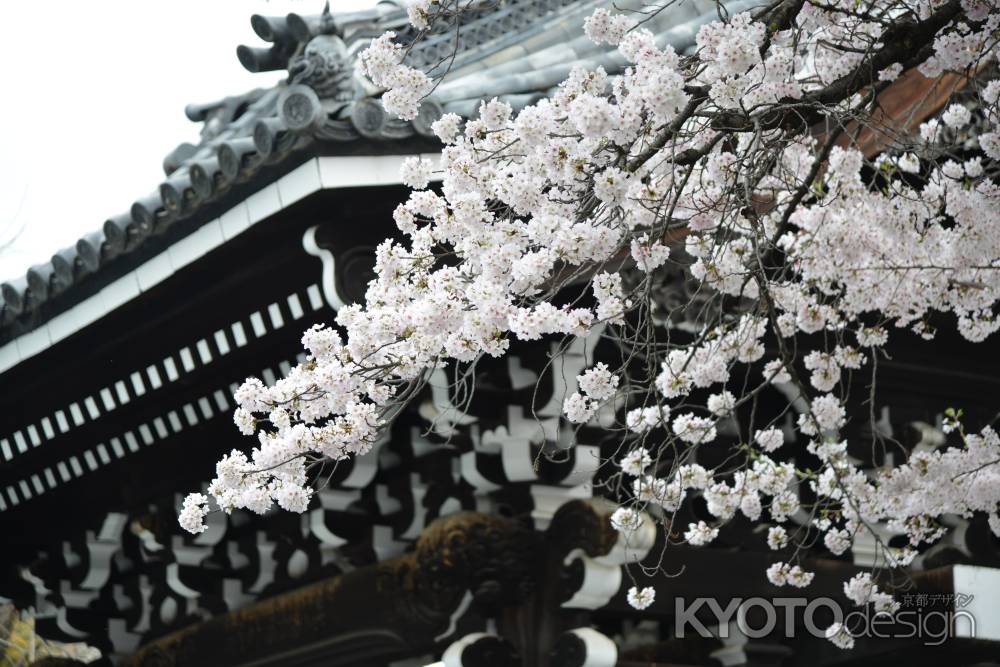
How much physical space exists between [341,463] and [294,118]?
140cm

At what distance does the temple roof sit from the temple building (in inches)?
0.4

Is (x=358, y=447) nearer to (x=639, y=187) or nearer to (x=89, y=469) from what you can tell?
(x=639, y=187)

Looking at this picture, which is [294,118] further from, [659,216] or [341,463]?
[341,463]

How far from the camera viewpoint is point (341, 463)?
470 cm

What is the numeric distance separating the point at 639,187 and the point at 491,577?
183 centimetres

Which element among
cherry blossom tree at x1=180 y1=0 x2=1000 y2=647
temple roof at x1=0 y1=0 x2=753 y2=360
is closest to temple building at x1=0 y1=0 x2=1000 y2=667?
temple roof at x1=0 y1=0 x2=753 y2=360

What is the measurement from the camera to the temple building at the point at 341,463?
4090 mm

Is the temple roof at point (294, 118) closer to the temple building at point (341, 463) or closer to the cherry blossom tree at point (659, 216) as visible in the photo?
the temple building at point (341, 463)

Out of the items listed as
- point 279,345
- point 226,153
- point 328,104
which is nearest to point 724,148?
point 328,104

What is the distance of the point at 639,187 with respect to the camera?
2920mm

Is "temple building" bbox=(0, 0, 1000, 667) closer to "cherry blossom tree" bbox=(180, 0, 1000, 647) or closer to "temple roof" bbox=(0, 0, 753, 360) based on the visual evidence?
"temple roof" bbox=(0, 0, 753, 360)

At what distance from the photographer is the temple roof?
3.84 m

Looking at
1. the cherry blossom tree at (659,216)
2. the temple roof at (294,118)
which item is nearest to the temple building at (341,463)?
the temple roof at (294,118)

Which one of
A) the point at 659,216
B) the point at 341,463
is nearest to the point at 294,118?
the point at 659,216
